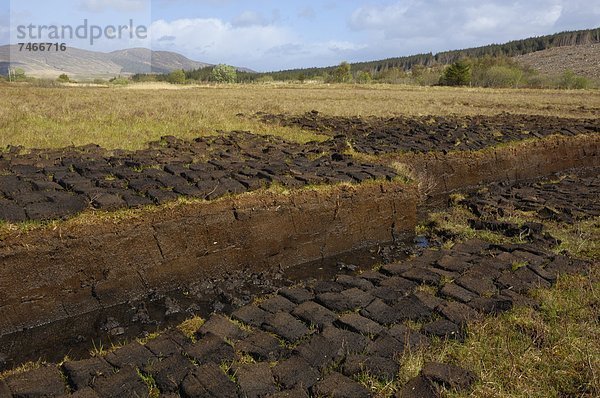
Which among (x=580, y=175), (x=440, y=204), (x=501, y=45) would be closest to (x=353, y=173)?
(x=440, y=204)

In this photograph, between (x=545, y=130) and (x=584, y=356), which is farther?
(x=545, y=130)

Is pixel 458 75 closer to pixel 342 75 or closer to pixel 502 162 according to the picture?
pixel 342 75

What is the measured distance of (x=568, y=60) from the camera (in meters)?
100

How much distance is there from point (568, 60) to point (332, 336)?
380 ft

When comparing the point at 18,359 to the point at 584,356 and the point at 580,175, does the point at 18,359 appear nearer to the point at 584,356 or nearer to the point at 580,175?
the point at 584,356

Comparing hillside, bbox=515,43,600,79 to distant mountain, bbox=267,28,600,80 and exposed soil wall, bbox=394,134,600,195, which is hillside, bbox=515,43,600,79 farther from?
exposed soil wall, bbox=394,134,600,195

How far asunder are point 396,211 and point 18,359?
6395 millimetres

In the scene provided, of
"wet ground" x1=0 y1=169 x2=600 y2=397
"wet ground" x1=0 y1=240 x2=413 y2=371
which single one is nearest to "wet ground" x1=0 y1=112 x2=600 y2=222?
"wet ground" x1=0 y1=240 x2=413 y2=371

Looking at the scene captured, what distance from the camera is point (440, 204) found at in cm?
1101

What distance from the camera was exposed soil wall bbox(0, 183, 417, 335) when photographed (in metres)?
5.41

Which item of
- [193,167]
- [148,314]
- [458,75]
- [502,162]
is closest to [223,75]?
[458,75]

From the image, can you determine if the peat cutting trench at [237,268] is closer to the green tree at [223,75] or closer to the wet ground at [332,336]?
the wet ground at [332,336]

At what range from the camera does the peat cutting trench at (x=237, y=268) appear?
3.67 meters

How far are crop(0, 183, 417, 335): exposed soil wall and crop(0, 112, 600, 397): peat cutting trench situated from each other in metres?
0.02
